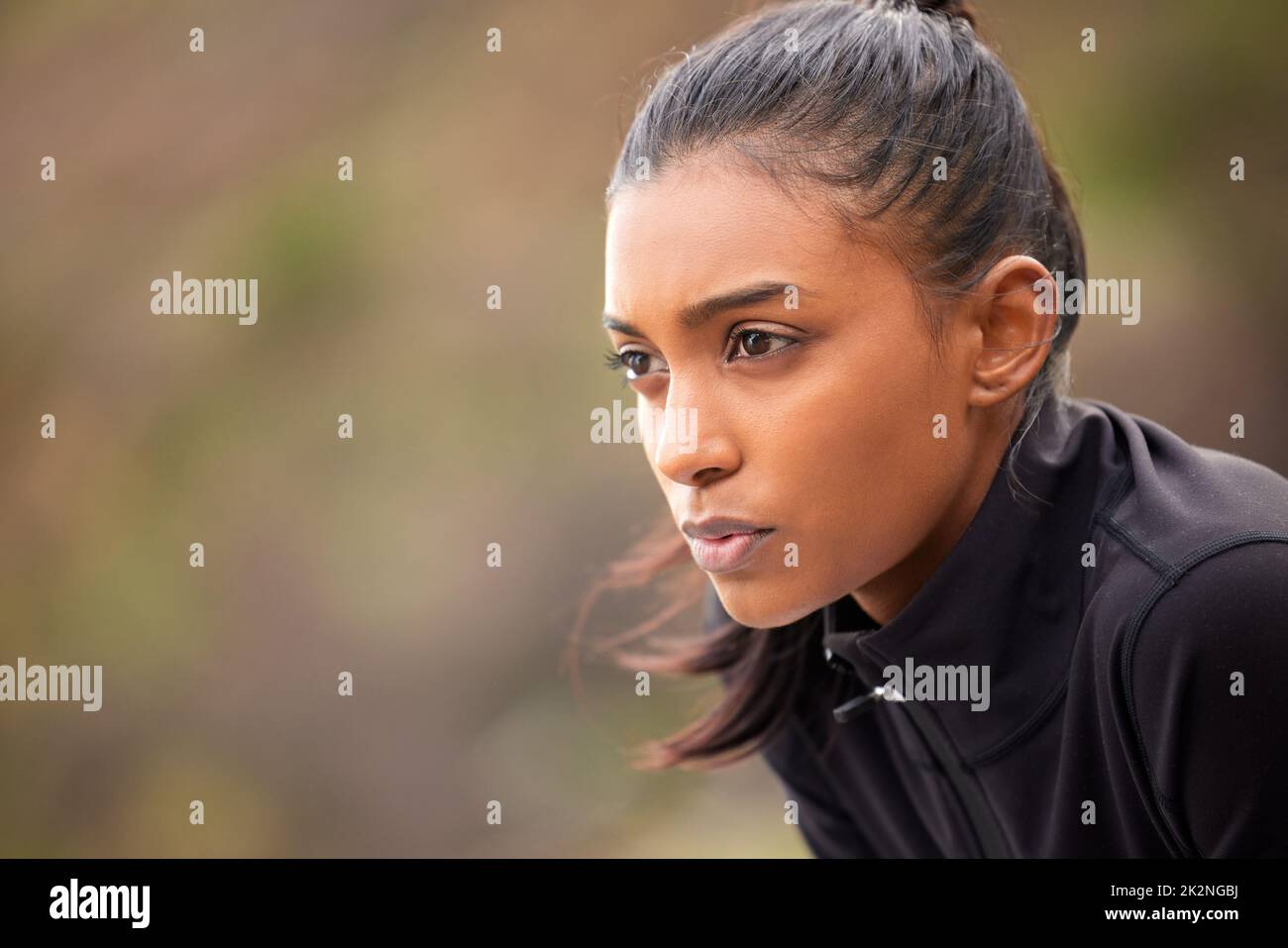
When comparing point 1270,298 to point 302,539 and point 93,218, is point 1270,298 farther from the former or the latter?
point 93,218

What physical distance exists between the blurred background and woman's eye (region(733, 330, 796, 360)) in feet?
6.38

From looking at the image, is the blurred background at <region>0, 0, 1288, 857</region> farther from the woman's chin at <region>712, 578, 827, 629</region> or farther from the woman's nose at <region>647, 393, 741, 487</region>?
the woman's nose at <region>647, 393, 741, 487</region>

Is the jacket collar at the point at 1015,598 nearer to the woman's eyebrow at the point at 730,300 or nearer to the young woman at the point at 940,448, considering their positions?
the young woman at the point at 940,448

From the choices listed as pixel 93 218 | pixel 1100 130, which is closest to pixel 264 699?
pixel 93 218

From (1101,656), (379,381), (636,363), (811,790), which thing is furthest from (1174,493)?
(379,381)

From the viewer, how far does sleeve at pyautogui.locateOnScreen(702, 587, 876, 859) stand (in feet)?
5.10

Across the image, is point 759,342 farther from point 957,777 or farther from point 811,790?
point 811,790

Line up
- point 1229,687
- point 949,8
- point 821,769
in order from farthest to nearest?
point 821,769 < point 949,8 < point 1229,687

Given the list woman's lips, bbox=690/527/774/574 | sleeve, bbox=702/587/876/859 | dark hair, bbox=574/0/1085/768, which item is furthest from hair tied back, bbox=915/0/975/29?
sleeve, bbox=702/587/876/859

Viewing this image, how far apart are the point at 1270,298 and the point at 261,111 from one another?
2.54 metres

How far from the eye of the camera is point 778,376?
111cm

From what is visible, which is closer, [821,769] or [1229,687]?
[1229,687]

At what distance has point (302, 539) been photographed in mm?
3082

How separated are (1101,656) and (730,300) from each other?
17.7 inches
